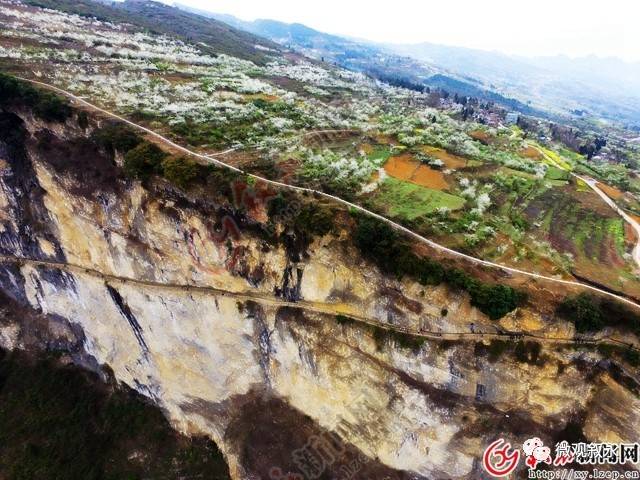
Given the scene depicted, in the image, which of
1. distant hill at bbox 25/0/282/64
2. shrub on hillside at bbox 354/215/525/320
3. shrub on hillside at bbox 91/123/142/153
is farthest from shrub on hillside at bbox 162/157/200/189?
distant hill at bbox 25/0/282/64

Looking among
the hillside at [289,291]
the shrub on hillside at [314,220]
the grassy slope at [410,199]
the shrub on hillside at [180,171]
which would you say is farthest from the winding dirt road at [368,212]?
the shrub on hillside at [180,171]

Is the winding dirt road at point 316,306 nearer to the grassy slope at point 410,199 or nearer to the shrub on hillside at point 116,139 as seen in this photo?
the grassy slope at point 410,199

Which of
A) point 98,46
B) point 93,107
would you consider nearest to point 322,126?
point 93,107

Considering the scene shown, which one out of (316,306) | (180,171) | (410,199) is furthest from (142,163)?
(410,199)

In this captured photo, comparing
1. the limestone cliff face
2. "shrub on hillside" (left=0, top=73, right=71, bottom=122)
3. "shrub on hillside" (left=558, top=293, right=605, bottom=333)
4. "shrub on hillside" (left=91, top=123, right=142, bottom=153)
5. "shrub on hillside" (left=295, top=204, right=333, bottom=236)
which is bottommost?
the limestone cliff face

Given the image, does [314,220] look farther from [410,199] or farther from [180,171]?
[180,171]

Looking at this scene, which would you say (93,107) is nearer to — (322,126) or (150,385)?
(322,126)

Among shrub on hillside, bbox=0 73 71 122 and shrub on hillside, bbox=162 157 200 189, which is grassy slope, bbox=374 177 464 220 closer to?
shrub on hillside, bbox=162 157 200 189

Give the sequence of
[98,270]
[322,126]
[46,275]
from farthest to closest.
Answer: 1. [322,126]
2. [46,275]
3. [98,270]
